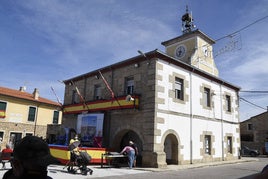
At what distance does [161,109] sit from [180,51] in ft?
35.9

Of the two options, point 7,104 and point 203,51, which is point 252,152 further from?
point 7,104

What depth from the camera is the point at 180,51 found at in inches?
911

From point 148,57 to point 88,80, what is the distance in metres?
6.90

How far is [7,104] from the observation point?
25.0 metres

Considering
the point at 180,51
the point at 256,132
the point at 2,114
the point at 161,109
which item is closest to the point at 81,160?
the point at 161,109

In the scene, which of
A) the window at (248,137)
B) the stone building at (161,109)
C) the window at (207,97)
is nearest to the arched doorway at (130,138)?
the stone building at (161,109)

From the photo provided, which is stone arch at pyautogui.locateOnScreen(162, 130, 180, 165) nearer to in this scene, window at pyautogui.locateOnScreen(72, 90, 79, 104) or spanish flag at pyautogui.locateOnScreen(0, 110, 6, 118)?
window at pyautogui.locateOnScreen(72, 90, 79, 104)

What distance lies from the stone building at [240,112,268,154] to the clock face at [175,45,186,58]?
58.4 feet

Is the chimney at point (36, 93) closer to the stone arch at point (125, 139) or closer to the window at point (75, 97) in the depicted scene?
the window at point (75, 97)

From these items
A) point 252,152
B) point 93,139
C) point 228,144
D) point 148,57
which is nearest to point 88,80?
point 93,139

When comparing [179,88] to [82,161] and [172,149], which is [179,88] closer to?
[172,149]

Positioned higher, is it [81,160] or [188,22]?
[188,22]

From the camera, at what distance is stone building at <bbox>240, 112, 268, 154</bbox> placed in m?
32.1

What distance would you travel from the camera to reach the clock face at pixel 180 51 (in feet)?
74.6
